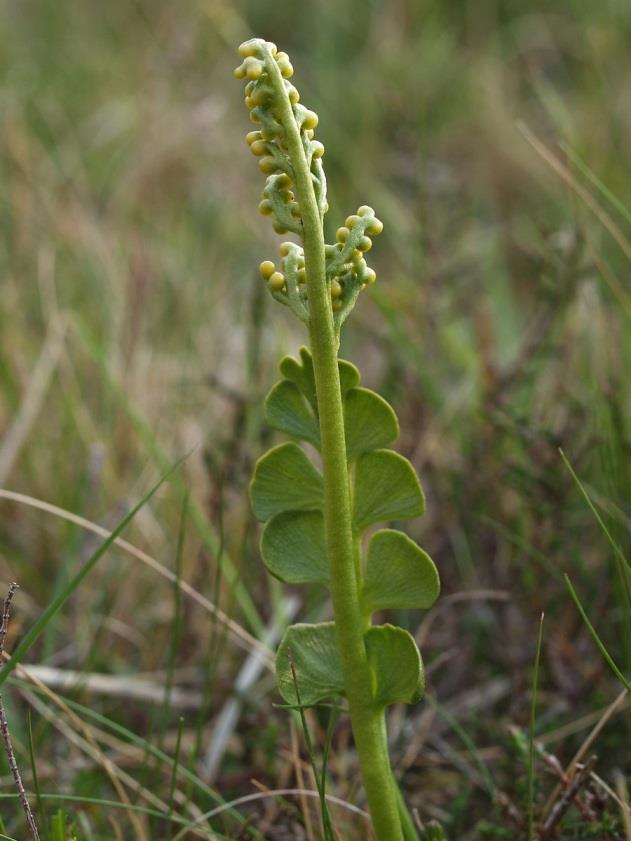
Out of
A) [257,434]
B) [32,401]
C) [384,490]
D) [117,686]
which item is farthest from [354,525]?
[32,401]

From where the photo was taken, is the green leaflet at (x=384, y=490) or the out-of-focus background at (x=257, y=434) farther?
the out-of-focus background at (x=257, y=434)

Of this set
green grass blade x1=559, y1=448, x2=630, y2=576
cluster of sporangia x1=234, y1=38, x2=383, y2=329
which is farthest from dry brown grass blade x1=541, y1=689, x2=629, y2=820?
cluster of sporangia x1=234, y1=38, x2=383, y2=329

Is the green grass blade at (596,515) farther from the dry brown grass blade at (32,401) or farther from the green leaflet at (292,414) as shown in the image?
the dry brown grass blade at (32,401)

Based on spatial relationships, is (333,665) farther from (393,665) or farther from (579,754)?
(579,754)

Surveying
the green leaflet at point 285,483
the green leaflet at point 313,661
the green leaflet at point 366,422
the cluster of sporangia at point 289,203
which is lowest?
the green leaflet at point 313,661

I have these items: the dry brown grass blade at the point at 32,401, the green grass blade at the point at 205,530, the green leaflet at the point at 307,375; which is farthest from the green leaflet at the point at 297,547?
the dry brown grass blade at the point at 32,401
